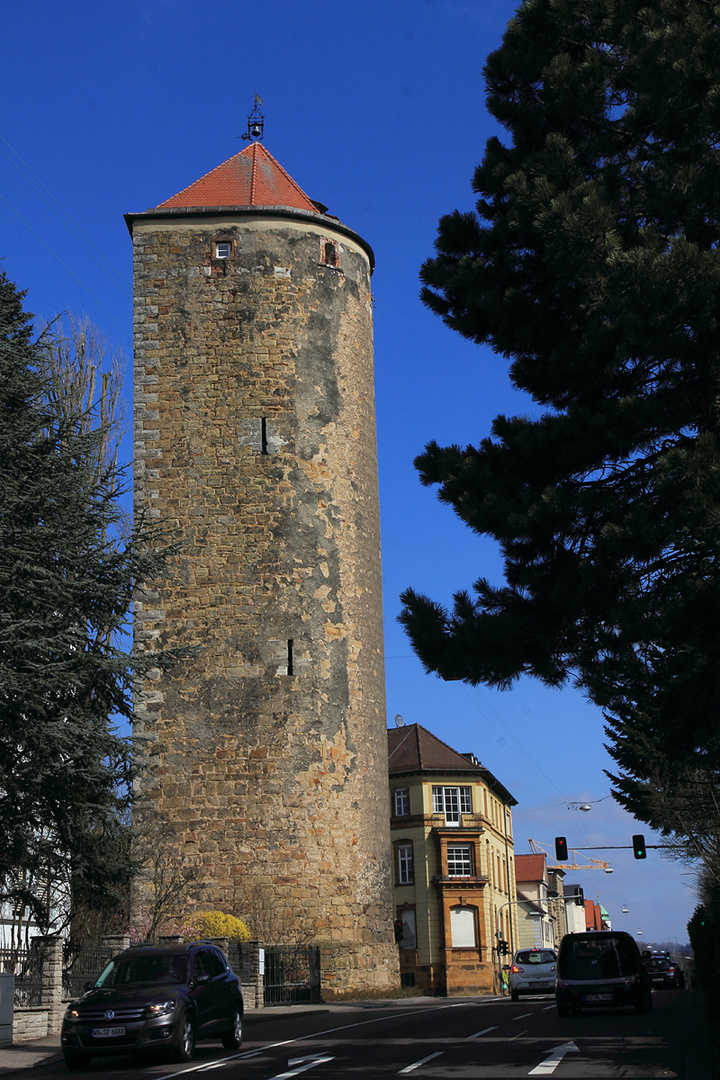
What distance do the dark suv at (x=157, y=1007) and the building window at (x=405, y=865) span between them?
121ft

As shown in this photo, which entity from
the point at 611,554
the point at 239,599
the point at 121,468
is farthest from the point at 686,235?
the point at 239,599

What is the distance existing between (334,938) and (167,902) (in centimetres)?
342

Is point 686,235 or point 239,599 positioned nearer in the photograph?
point 686,235

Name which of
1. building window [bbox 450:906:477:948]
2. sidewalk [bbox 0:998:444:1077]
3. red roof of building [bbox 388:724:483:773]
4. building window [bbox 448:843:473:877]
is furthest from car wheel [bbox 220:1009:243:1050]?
red roof of building [bbox 388:724:483:773]

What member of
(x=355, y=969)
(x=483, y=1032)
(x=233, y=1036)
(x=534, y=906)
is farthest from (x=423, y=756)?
(x=233, y=1036)

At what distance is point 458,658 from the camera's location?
40.1ft

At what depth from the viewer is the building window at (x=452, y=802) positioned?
52.3 metres

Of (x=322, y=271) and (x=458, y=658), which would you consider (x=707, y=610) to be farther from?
(x=322, y=271)

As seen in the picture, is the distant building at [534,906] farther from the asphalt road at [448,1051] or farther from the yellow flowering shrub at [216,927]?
the asphalt road at [448,1051]

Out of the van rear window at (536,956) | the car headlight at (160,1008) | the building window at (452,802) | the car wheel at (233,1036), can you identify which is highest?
the building window at (452,802)

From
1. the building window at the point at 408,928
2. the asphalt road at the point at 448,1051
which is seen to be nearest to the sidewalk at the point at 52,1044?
the asphalt road at the point at 448,1051

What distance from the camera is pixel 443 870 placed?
50.0 meters

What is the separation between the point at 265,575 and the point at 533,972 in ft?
41.6

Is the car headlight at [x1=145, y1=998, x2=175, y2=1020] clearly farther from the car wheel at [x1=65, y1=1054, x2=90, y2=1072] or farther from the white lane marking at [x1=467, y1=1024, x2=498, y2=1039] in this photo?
the white lane marking at [x1=467, y1=1024, x2=498, y2=1039]
